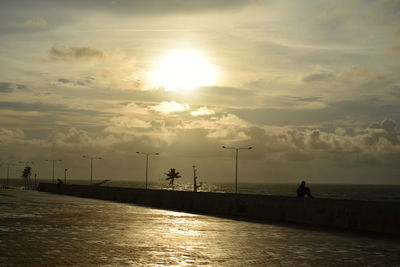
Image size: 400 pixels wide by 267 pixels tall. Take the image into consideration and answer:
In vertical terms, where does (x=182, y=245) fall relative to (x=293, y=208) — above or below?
below

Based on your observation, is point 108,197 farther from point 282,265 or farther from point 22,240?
point 282,265

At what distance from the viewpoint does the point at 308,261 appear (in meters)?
13.3

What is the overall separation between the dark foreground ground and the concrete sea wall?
1.26m

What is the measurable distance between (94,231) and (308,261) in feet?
30.8

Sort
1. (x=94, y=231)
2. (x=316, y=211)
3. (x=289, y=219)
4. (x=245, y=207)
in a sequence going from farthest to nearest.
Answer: (x=245, y=207)
(x=289, y=219)
(x=316, y=211)
(x=94, y=231)

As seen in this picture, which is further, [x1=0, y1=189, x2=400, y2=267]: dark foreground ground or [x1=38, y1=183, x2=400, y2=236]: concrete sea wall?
[x1=38, y1=183, x2=400, y2=236]: concrete sea wall

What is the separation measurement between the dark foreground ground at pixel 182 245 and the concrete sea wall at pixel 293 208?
1.26 m

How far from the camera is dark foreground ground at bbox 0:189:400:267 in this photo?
509 inches

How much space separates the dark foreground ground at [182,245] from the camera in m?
12.9

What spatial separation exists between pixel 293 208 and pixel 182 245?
9914 millimetres

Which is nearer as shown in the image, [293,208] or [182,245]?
[182,245]

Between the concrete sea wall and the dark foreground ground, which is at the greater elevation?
the concrete sea wall

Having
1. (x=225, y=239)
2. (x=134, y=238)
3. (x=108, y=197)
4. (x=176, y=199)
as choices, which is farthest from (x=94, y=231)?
(x=108, y=197)

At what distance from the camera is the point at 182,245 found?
16031mm
